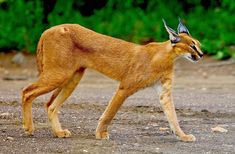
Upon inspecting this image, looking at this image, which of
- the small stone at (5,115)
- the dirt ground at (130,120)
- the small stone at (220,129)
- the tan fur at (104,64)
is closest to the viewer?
the dirt ground at (130,120)

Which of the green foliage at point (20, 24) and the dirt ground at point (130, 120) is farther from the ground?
the dirt ground at point (130, 120)

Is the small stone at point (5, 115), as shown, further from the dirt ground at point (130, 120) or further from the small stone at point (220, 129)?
the small stone at point (220, 129)

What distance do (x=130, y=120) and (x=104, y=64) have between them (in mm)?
1360

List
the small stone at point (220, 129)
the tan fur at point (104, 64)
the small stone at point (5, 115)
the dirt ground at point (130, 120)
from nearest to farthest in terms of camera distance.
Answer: the dirt ground at point (130, 120) < the tan fur at point (104, 64) < the small stone at point (220, 129) < the small stone at point (5, 115)

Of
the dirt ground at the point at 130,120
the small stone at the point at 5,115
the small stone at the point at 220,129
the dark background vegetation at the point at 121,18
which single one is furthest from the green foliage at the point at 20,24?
the small stone at the point at 220,129

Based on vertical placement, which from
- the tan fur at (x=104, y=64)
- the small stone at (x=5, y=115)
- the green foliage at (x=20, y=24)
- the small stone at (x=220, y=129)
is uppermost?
the tan fur at (x=104, y=64)

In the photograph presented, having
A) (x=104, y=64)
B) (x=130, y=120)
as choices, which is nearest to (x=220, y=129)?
(x=130, y=120)

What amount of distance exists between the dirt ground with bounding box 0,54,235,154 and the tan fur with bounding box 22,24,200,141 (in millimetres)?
275

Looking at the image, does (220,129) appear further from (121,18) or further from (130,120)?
(121,18)

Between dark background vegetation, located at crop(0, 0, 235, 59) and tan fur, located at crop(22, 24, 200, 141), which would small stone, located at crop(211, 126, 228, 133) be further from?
dark background vegetation, located at crop(0, 0, 235, 59)

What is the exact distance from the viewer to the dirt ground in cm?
837

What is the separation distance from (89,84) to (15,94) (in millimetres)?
2381

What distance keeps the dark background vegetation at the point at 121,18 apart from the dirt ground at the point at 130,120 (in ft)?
10.1

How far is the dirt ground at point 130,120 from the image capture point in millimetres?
8367
